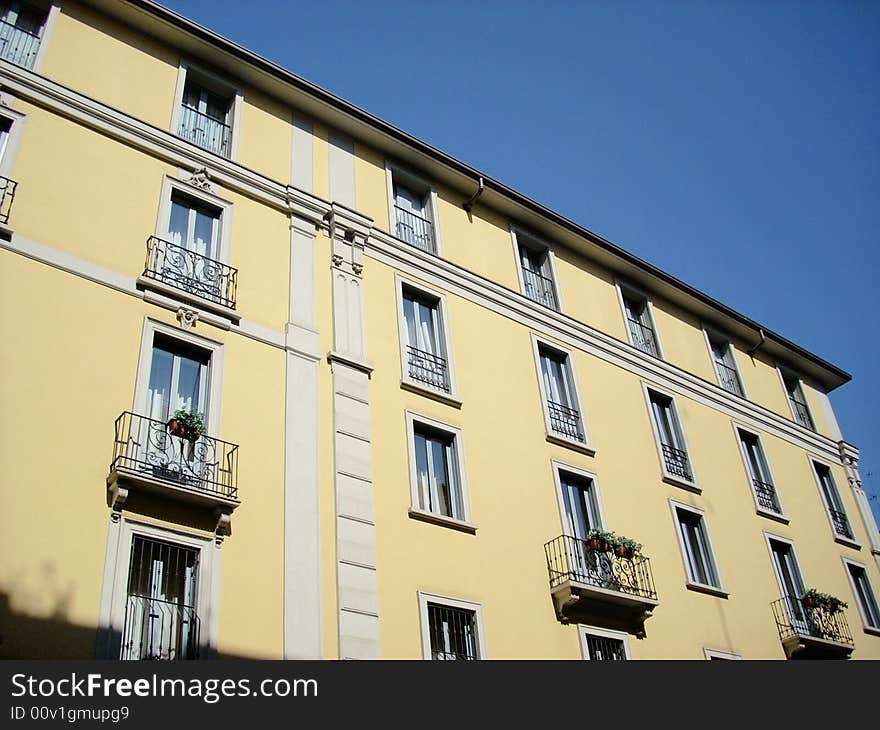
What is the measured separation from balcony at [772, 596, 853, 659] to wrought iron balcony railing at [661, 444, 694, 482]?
3.56 meters

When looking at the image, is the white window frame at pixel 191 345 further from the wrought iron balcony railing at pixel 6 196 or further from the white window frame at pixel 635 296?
the white window frame at pixel 635 296

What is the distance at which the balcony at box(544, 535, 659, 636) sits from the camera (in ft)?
56.9

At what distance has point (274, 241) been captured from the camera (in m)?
18.6

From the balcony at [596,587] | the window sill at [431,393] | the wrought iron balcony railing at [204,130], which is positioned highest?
the wrought iron balcony railing at [204,130]

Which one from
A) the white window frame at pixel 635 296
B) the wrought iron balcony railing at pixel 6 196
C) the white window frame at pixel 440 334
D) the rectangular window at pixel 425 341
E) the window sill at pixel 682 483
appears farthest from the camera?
the white window frame at pixel 635 296

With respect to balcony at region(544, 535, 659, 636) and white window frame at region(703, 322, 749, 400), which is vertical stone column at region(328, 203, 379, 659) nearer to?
balcony at region(544, 535, 659, 636)

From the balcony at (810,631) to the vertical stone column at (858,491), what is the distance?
195 inches

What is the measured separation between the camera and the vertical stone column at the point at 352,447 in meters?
14.6

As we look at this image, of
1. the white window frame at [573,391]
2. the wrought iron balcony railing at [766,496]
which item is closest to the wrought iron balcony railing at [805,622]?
the wrought iron balcony railing at [766,496]

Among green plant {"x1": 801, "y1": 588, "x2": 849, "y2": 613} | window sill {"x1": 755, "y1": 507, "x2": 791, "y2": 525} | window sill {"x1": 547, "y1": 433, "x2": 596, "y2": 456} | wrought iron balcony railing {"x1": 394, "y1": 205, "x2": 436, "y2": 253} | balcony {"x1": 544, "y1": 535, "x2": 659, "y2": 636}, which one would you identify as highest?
wrought iron balcony railing {"x1": 394, "y1": 205, "x2": 436, "y2": 253}

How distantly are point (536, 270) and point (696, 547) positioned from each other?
774cm

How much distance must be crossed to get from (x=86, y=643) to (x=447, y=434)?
815 centimetres

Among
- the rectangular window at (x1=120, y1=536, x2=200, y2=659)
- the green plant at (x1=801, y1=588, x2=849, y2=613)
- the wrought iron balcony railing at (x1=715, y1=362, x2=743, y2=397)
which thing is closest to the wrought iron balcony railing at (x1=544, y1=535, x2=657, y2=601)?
the green plant at (x1=801, y1=588, x2=849, y2=613)

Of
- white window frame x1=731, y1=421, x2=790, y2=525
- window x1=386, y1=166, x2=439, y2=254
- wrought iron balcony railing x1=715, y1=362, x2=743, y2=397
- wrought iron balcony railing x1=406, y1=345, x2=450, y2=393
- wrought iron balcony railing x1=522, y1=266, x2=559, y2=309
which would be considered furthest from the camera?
wrought iron balcony railing x1=715, y1=362, x2=743, y2=397
